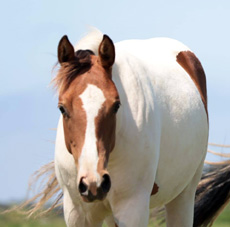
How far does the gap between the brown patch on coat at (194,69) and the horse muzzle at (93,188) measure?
241 cm

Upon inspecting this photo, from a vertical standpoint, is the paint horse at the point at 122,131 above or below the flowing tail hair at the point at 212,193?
above

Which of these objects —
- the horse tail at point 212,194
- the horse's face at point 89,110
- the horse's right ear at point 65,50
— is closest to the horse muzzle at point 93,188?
the horse's face at point 89,110

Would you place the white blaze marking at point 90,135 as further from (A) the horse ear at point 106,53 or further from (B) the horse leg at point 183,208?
(B) the horse leg at point 183,208

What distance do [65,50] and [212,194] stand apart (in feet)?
13.0

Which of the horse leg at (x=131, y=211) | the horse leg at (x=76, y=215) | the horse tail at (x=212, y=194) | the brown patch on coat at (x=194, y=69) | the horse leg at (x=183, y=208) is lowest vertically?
the horse tail at (x=212, y=194)

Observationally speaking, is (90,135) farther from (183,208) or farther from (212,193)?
(212,193)

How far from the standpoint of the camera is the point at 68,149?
510 cm

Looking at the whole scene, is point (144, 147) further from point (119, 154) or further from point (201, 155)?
point (201, 155)

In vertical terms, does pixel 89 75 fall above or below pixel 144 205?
above

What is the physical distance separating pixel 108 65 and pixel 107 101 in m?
0.36

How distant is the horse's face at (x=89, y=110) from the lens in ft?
15.5

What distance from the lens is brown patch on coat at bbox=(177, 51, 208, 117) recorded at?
695 cm

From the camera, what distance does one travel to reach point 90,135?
4.81 meters

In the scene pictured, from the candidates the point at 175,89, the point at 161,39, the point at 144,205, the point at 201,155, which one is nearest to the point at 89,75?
the point at 144,205
